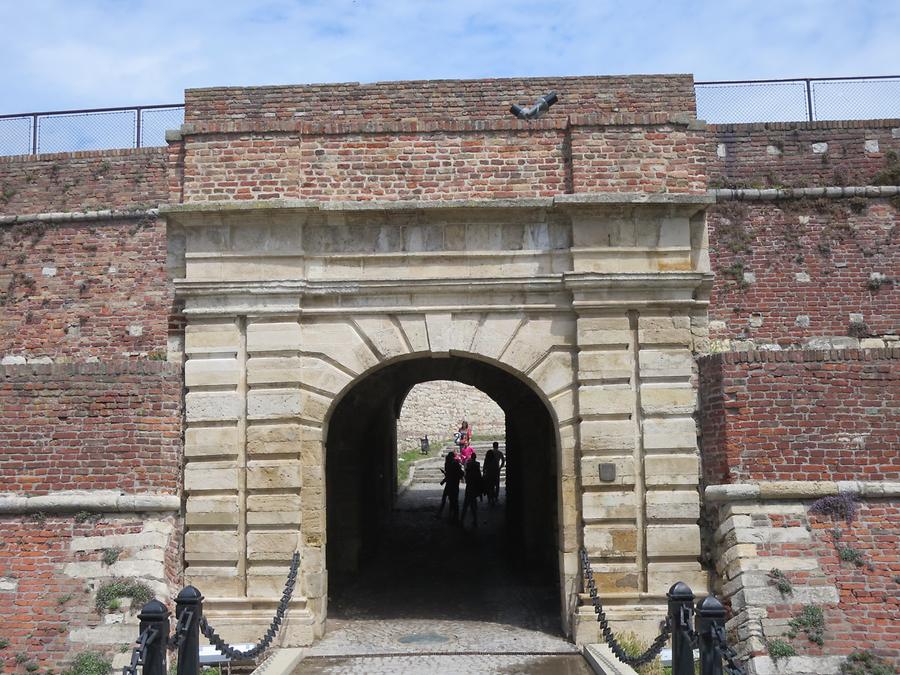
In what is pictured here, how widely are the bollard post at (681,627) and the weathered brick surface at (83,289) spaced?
9.07 m

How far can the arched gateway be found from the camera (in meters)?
9.22

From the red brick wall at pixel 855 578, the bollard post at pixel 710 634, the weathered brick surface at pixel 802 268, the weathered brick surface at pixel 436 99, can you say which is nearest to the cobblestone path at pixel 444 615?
the red brick wall at pixel 855 578

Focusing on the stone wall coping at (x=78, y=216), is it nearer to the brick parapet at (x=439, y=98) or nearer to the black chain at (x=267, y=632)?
the brick parapet at (x=439, y=98)

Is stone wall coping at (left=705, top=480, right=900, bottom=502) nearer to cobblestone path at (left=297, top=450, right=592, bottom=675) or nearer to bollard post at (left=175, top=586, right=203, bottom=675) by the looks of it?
cobblestone path at (left=297, top=450, right=592, bottom=675)

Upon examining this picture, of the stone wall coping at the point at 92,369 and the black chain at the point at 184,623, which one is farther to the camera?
the stone wall coping at the point at 92,369

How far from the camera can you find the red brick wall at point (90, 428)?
9164 mm

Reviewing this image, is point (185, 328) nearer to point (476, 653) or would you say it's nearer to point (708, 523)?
point (476, 653)

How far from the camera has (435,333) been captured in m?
9.53

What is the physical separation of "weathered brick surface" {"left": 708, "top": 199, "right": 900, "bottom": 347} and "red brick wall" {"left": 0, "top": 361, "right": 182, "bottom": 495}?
6955mm

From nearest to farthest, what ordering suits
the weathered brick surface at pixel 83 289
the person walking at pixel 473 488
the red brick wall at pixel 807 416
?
the red brick wall at pixel 807 416, the weathered brick surface at pixel 83 289, the person walking at pixel 473 488

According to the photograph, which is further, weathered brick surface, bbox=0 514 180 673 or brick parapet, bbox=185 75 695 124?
brick parapet, bbox=185 75 695 124

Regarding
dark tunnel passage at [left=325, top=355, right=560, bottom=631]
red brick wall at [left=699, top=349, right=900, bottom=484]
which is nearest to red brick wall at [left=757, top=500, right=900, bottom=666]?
red brick wall at [left=699, top=349, right=900, bottom=484]

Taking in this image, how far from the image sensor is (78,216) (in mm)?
13883

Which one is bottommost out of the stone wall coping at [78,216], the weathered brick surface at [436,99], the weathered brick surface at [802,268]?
the weathered brick surface at [802,268]
